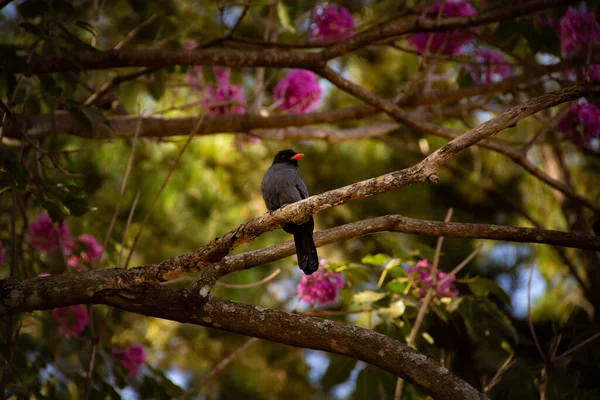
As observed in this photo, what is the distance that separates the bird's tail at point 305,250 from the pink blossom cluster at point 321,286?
764 mm

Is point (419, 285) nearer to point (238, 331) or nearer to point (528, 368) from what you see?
point (528, 368)

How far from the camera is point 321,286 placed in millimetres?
3822

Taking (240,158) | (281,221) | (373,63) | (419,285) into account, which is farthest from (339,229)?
(373,63)

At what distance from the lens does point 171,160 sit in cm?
596

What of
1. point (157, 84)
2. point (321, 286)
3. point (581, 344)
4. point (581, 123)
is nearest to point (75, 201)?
point (321, 286)

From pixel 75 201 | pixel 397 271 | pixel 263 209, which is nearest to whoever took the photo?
pixel 75 201

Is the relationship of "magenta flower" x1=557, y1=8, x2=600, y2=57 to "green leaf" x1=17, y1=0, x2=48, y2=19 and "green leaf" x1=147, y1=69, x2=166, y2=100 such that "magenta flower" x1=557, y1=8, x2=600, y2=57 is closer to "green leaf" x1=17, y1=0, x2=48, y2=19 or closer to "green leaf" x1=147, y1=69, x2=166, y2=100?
"green leaf" x1=147, y1=69, x2=166, y2=100

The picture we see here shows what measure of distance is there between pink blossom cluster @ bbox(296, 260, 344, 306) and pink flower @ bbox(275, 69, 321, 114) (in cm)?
146

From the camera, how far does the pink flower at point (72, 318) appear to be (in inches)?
155

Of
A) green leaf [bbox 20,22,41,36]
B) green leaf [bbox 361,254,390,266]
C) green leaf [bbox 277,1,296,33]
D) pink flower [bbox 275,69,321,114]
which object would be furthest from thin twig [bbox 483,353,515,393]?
green leaf [bbox 20,22,41,36]

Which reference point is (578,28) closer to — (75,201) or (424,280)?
(424,280)

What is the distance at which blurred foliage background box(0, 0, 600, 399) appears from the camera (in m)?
3.49

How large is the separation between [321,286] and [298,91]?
1.68 meters

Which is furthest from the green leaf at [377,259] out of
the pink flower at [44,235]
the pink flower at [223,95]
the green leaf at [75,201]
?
the pink flower at [44,235]
